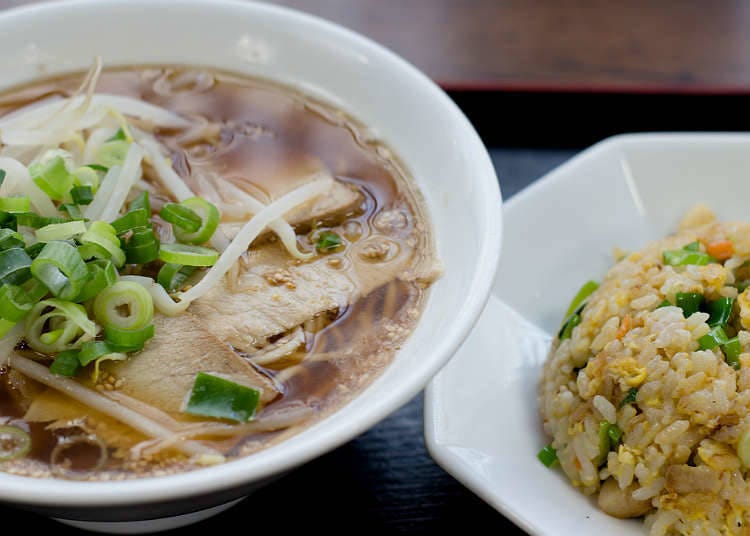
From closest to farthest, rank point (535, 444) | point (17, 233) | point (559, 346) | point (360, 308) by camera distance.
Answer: point (17, 233) → point (360, 308) → point (535, 444) → point (559, 346)

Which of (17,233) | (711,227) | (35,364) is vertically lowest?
(711,227)

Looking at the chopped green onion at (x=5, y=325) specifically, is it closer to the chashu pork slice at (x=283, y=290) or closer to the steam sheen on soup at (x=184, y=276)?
the steam sheen on soup at (x=184, y=276)

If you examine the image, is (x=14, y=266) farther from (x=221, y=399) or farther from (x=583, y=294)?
(x=583, y=294)

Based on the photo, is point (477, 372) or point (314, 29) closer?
point (477, 372)

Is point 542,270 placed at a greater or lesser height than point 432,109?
lesser

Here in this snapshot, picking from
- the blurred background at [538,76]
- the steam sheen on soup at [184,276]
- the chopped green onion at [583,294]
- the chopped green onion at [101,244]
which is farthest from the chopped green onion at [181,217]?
the chopped green onion at [583,294]

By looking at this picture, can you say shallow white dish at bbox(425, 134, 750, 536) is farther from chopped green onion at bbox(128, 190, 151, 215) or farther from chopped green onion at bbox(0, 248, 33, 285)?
chopped green onion at bbox(0, 248, 33, 285)

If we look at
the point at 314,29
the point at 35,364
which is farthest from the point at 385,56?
the point at 35,364

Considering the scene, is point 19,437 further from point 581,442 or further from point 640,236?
point 640,236
